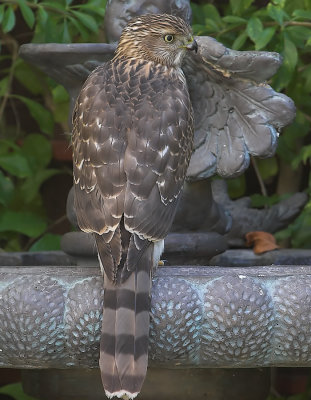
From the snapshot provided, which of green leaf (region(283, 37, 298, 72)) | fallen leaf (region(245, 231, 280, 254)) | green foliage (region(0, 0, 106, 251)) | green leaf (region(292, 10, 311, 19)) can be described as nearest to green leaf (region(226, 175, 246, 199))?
fallen leaf (region(245, 231, 280, 254))

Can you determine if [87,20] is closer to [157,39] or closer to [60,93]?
[60,93]

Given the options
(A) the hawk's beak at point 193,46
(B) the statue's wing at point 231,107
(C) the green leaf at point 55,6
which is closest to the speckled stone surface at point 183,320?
(B) the statue's wing at point 231,107

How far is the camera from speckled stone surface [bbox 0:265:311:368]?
177 centimetres

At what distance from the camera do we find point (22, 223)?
3.69 meters

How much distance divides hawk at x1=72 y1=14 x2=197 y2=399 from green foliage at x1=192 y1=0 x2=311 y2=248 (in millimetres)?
571

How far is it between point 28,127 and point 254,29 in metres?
1.57

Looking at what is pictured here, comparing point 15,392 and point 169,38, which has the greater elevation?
point 169,38

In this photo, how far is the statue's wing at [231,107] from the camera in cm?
228

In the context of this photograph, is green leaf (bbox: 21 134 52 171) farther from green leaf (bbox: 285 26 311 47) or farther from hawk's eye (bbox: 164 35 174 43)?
hawk's eye (bbox: 164 35 174 43)

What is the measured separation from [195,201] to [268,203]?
3.75 ft

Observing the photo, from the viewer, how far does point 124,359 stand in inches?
67.4

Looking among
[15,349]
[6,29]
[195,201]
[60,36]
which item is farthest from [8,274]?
[60,36]

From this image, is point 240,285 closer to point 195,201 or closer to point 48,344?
point 48,344

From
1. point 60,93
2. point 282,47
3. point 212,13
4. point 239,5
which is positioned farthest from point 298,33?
point 60,93
